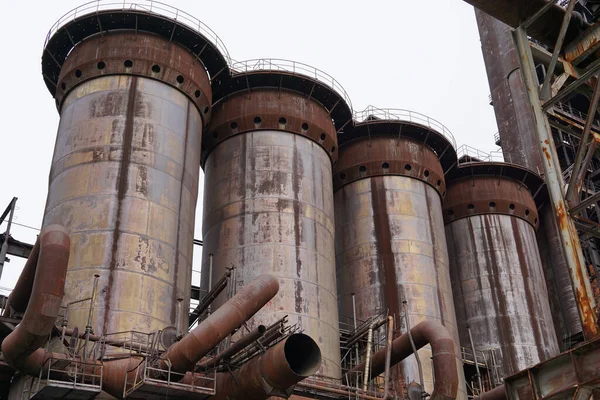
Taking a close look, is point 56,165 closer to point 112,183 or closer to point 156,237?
point 112,183

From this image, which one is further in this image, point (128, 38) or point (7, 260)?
point (7, 260)

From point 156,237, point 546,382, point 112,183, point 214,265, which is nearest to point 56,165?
point 112,183

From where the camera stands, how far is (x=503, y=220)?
44.4m

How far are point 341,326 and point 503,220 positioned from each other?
14.2m

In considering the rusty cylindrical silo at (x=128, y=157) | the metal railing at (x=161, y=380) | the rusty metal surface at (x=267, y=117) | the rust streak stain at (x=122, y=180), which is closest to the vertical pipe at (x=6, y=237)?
the rusty cylindrical silo at (x=128, y=157)

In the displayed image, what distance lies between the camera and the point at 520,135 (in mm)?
57000

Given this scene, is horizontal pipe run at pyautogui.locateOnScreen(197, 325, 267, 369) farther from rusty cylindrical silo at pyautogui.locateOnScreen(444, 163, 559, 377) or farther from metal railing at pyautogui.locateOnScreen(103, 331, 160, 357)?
rusty cylindrical silo at pyautogui.locateOnScreen(444, 163, 559, 377)

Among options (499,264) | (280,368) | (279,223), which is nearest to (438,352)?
(280,368)

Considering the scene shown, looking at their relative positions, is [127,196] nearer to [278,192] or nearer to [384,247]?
[278,192]

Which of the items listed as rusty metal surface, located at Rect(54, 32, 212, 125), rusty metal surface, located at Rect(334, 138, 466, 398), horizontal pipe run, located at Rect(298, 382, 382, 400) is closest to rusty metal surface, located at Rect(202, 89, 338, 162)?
rusty metal surface, located at Rect(54, 32, 212, 125)

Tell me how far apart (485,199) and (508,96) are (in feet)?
59.0

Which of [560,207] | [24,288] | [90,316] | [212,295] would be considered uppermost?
[212,295]

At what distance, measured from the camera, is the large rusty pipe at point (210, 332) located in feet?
70.9

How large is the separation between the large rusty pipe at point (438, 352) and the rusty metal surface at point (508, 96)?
2802 cm
